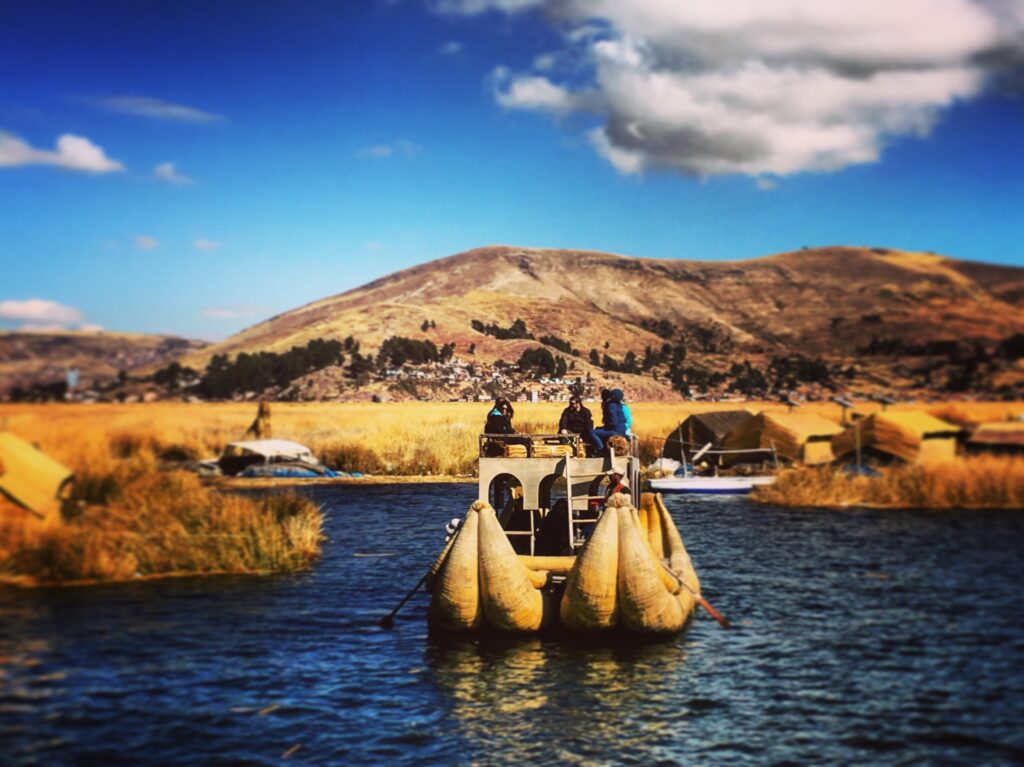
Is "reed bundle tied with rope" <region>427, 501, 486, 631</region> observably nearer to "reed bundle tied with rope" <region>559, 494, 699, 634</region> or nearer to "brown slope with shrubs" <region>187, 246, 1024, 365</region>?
"reed bundle tied with rope" <region>559, 494, 699, 634</region>

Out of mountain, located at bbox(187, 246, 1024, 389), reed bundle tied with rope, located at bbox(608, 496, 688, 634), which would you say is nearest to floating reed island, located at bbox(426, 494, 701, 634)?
reed bundle tied with rope, located at bbox(608, 496, 688, 634)

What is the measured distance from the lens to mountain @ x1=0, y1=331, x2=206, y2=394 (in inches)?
950

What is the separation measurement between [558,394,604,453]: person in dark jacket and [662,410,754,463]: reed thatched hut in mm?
25666

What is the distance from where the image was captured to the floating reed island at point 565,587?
54.4 ft

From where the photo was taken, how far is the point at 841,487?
1487 inches

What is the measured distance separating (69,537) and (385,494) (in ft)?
66.9

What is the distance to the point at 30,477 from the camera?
20.6 meters

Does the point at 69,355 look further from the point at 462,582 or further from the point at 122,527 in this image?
the point at 462,582

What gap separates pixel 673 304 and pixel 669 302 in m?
1.38

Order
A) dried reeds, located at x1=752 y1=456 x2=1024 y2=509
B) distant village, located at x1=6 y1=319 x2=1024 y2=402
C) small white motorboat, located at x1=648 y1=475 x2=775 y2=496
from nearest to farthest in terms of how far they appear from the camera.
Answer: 1. dried reeds, located at x1=752 y1=456 x2=1024 y2=509
2. small white motorboat, located at x1=648 y1=475 x2=775 y2=496
3. distant village, located at x1=6 y1=319 x2=1024 y2=402

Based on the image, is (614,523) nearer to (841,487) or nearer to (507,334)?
(841,487)

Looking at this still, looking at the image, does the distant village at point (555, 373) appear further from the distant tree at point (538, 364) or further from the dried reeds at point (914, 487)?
the dried reeds at point (914, 487)

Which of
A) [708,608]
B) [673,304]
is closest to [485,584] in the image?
[708,608]

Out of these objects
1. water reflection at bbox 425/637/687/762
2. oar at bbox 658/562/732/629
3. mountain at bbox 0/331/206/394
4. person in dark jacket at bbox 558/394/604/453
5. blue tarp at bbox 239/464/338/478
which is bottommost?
water reflection at bbox 425/637/687/762
